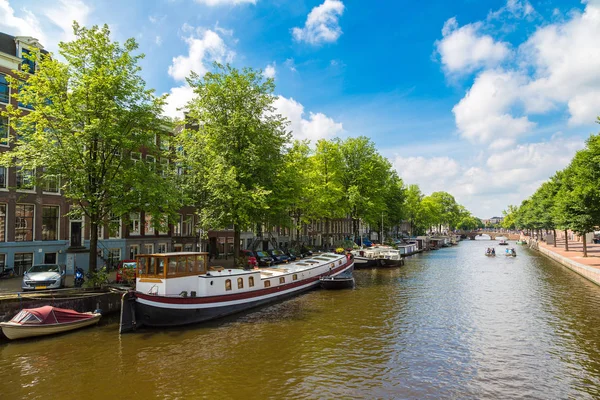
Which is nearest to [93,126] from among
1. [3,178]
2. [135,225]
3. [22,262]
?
[3,178]

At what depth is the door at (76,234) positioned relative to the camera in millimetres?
35438

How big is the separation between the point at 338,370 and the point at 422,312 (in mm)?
12662

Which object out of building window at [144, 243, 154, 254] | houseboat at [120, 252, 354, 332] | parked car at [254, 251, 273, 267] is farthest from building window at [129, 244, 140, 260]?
houseboat at [120, 252, 354, 332]

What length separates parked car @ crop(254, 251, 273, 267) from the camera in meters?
45.7

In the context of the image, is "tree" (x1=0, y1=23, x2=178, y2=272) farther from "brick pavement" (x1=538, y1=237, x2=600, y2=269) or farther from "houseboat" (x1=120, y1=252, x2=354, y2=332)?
"brick pavement" (x1=538, y1=237, x2=600, y2=269)

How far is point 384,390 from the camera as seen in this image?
1435 centimetres

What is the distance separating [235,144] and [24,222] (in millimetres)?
19763

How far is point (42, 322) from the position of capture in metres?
19.4

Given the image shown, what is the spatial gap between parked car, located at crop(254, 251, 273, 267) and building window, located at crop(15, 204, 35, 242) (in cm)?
2357

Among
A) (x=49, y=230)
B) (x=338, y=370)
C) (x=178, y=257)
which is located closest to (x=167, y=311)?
(x=178, y=257)

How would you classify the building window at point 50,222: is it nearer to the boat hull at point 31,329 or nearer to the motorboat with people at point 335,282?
the boat hull at point 31,329

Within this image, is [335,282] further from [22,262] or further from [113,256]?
[22,262]

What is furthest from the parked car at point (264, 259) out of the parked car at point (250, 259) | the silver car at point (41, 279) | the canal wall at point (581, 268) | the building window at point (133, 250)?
the canal wall at point (581, 268)

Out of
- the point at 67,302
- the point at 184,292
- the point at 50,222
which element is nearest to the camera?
the point at 67,302
